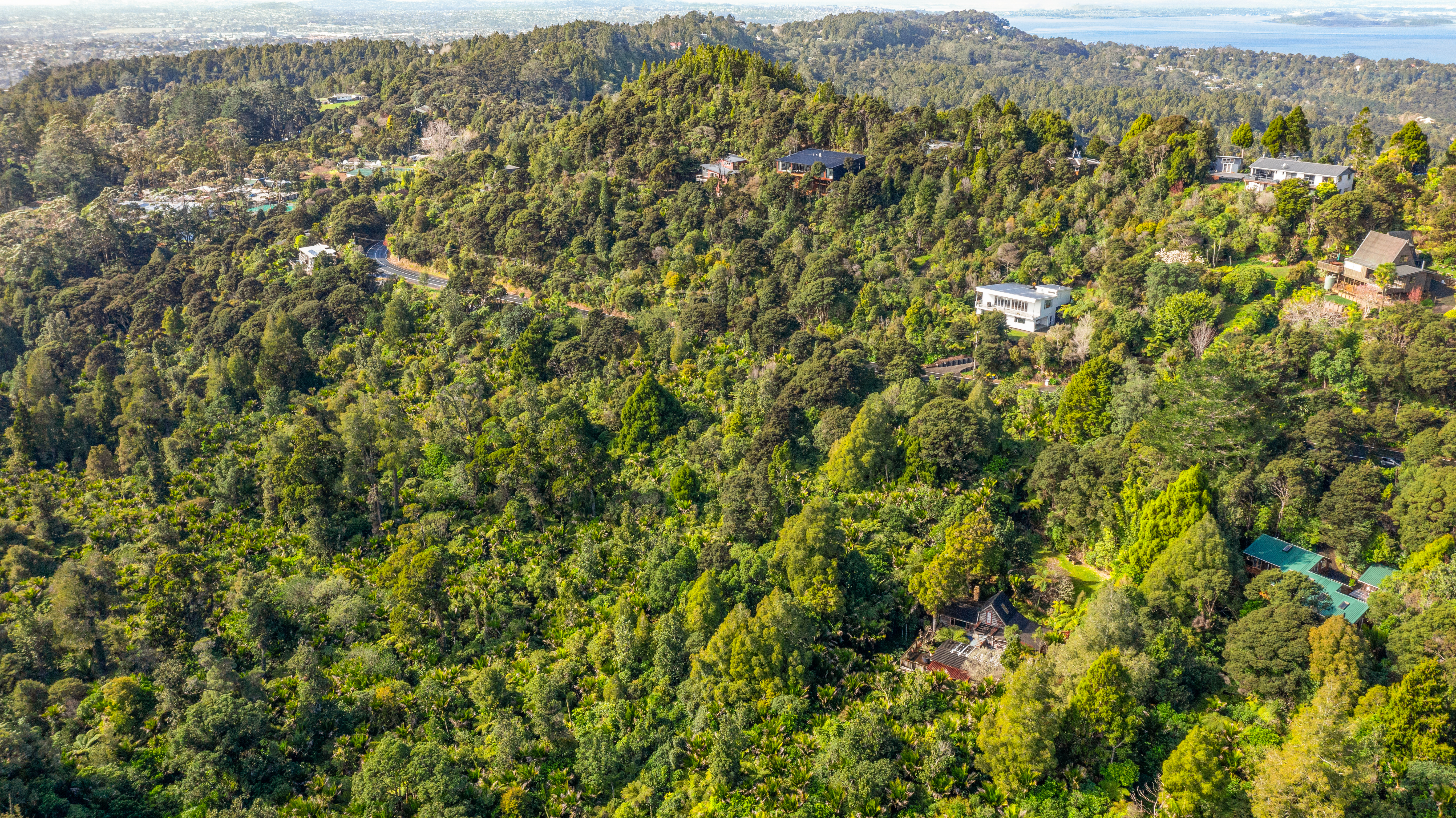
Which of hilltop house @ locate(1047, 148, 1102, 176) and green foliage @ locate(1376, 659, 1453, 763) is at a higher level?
hilltop house @ locate(1047, 148, 1102, 176)

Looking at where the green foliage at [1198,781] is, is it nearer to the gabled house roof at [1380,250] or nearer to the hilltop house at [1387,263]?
the hilltop house at [1387,263]

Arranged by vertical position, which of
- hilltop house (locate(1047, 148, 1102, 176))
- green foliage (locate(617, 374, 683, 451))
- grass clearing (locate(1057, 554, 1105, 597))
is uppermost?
hilltop house (locate(1047, 148, 1102, 176))

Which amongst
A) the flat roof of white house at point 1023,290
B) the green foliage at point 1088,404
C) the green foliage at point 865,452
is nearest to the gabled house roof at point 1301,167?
the flat roof of white house at point 1023,290

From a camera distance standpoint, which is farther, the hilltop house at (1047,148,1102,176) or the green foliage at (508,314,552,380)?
the hilltop house at (1047,148,1102,176)

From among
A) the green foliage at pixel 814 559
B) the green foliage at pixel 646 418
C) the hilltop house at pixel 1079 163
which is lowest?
the green foliage at pixel 814 559

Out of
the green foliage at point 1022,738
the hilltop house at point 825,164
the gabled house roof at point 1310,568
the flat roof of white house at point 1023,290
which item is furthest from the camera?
the hilltop house at point 825,164

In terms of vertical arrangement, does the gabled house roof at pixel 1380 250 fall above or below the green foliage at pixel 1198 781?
above

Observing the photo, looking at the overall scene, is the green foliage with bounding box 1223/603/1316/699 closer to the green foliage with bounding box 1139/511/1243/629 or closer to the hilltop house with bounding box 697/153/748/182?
the green foliage with bounding box 1139/511/1243/629

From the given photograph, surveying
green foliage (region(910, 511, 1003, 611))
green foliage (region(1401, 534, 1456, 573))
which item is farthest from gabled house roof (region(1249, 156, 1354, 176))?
green foliage (region(910, 511, 1003, 611))
